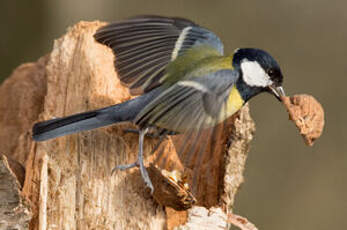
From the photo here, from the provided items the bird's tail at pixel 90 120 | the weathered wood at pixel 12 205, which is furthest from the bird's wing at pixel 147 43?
the weathered wood at pixel 12 205

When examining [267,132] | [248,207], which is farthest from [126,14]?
[248,207]

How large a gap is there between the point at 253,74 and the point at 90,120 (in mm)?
703

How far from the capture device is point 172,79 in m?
2.30

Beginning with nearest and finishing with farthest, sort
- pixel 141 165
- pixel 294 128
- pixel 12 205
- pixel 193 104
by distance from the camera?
pixel 12 205 < pixel 193 104 < pixel 141 165 < pixel 294 128

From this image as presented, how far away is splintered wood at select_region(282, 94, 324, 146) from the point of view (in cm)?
216

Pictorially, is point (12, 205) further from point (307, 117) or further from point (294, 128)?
point (294, 128)

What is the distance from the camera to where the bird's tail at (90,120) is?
6.93ft

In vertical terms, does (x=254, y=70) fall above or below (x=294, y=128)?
above

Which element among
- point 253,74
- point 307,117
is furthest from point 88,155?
point 307,117

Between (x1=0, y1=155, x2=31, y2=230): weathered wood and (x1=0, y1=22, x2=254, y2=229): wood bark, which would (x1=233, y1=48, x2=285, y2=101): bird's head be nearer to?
(x1=0, y1=22, x2=254, y2=229): wood bark

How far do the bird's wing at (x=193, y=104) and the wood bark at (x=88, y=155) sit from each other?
0.65 ft

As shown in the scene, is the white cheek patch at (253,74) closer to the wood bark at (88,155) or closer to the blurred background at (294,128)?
the wood bark at (88,155)

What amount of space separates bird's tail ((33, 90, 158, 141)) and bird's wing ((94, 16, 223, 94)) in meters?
0.13

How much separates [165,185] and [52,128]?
508 mm
